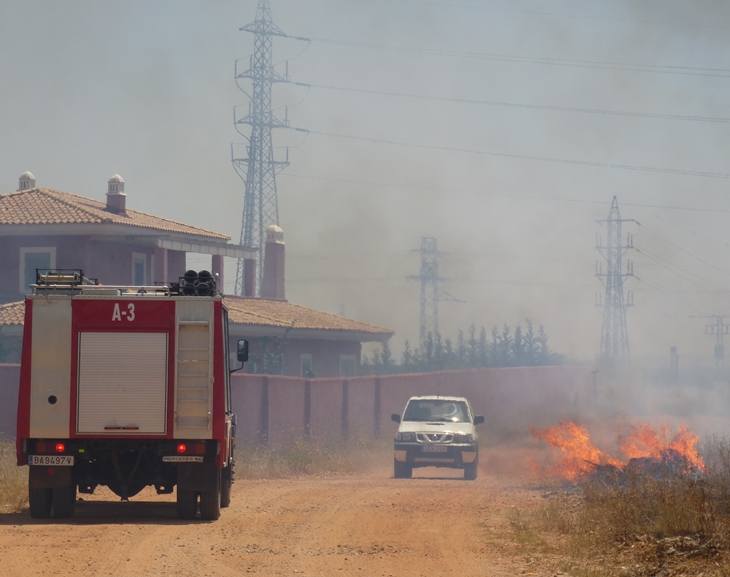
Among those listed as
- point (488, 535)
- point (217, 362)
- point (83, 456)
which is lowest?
point (488, 535)

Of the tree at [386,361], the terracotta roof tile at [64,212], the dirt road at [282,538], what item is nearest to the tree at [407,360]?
the tree at [386,361]

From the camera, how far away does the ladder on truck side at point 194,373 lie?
563 inches

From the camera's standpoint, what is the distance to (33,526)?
13773 millimetres

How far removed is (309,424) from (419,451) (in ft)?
19.1

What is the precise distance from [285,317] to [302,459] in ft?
54.9

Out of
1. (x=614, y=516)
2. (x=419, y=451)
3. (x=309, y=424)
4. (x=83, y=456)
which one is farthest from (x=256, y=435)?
(x=614, y=516)

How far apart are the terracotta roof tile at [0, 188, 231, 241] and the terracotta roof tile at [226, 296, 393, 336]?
135 inches

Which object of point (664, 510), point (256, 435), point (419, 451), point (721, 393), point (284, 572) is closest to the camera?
point (284, 572)

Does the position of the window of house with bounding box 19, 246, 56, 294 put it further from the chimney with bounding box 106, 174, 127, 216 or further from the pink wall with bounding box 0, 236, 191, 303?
the chimney with bounding box 106, 174, 127, 216

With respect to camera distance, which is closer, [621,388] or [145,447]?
[145,447]

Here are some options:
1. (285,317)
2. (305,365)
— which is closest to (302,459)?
(285,317)

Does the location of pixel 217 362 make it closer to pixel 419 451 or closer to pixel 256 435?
pixel 419 451

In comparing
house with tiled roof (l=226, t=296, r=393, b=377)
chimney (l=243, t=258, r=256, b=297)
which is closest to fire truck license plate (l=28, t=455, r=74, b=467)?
house with tiled roof (l=226, t=296, r=393, b=377)

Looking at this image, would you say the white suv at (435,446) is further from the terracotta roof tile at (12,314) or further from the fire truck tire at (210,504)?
the terracotta roof tile at (12,314)
